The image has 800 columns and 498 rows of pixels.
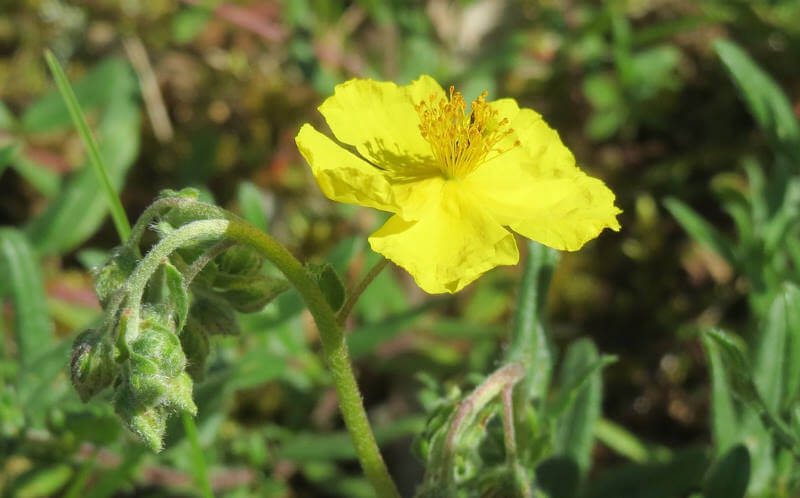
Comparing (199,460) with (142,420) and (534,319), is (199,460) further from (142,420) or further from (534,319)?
(534,319)

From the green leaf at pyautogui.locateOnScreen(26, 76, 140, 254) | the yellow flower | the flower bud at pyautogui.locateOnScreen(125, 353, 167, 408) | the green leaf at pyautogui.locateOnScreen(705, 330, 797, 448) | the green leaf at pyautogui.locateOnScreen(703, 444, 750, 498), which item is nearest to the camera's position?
the flower bud at pyautogui.locateOnScreen(125, 353, 167, 408)

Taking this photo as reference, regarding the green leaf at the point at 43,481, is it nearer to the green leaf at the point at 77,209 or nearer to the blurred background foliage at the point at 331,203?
the blurred background foliage at the point at 331,203

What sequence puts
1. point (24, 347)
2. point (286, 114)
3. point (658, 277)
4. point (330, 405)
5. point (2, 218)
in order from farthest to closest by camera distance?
point (286, 114), point (2, 218), point (658, 277), point (330, 405), point (24, 347)

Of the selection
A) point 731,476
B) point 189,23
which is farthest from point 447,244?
point 189,23

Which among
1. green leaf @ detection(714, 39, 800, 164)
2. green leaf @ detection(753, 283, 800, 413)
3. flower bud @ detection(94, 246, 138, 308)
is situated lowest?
green leaf @ detection(753, 283, 800, 413)

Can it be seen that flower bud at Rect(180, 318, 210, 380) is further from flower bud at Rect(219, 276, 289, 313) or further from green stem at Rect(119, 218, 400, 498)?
green stem at Rect(119, 218, 400, 498)

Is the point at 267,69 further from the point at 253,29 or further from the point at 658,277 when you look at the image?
the point at 658,277

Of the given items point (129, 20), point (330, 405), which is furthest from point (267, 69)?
point (330, 405)

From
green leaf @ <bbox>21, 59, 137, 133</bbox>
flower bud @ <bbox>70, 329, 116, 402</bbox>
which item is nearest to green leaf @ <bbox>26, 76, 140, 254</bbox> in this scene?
green leaf @ <bbox>21, 59, 137, 133</bbox>
